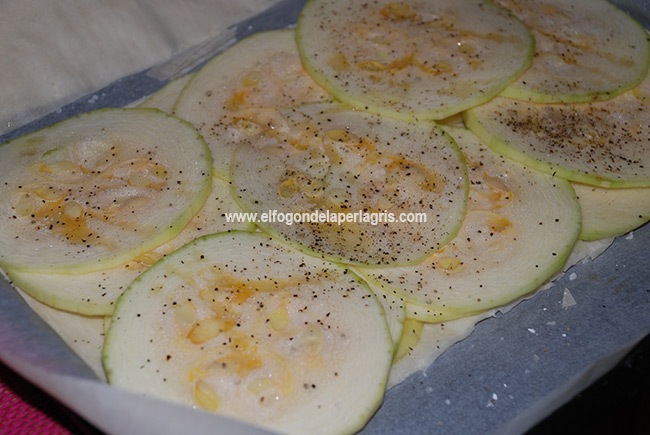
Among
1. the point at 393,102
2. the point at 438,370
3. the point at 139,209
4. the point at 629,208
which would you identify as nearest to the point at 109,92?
the point at 139,209

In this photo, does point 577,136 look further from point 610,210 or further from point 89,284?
point 89,284


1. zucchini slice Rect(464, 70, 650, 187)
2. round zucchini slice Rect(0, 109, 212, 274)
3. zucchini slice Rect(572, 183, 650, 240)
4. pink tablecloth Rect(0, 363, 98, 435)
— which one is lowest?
zucchini slice Rect(572, 183, 650, 240)

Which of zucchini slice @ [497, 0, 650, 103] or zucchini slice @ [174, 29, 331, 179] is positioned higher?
zucchini slice @ [174, 29, 331, 179]

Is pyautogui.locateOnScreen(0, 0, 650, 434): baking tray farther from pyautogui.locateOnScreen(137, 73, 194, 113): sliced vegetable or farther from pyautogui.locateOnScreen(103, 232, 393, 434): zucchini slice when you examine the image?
pyautogui.locateOnScreen(137, 73, 194, 113): sliced vegetable

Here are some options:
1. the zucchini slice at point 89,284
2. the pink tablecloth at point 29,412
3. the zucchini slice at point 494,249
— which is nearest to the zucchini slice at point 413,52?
the zucchini slice at point 494,249

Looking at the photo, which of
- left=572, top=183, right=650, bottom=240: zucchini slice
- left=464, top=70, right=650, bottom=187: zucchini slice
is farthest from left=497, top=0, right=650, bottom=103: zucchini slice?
left=572, top=183, right=650, bottom=240: zucchini slice

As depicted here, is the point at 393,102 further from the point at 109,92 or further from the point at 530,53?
the point at 109,92

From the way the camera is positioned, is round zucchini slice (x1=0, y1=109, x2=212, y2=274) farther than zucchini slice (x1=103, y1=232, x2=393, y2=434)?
Yes
